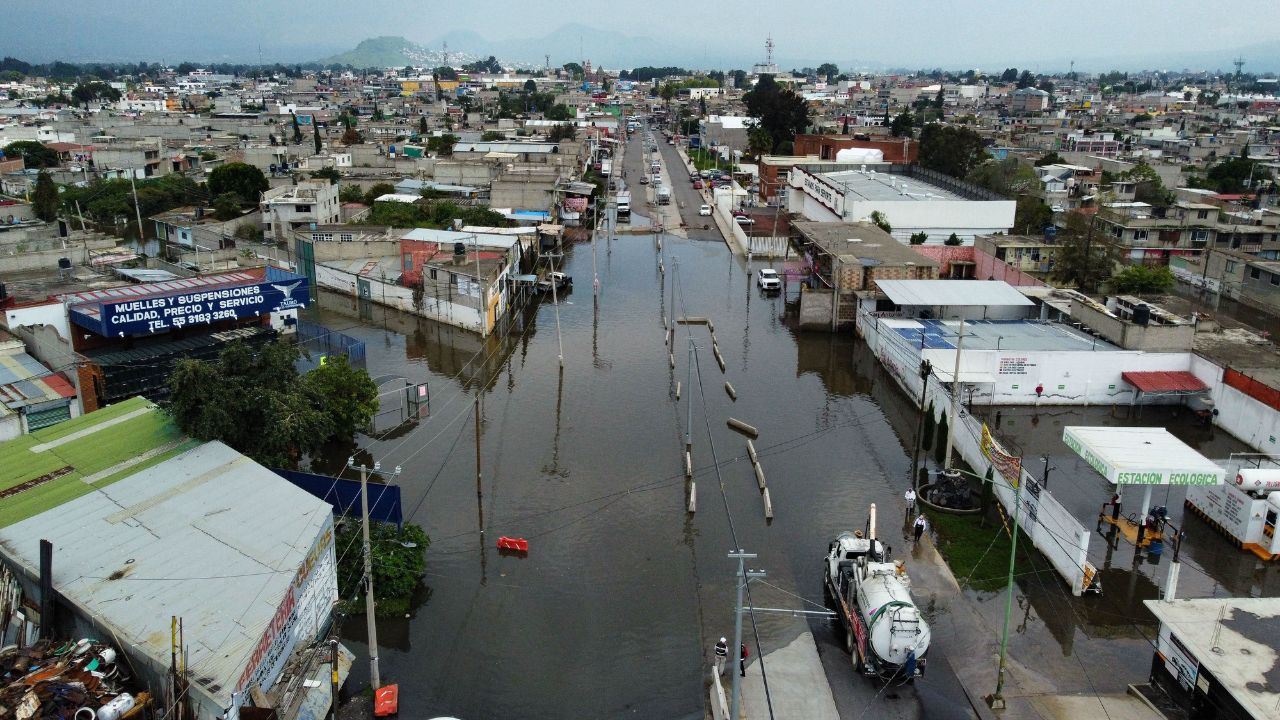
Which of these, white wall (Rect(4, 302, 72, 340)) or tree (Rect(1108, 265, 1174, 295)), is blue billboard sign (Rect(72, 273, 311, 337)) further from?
tree (Rect(1108, 265, 1174, 295))

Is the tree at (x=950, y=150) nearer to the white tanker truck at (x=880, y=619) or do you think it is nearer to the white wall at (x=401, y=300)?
the white wall at (x=401, y=300)

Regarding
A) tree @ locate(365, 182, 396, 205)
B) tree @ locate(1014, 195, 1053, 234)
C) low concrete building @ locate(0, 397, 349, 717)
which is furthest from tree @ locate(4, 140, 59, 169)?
tree @ locate(1014, 195, 1053, 234)

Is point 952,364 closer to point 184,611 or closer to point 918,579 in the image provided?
point 918,579

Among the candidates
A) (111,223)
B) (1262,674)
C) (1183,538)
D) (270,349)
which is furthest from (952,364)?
(111,223)

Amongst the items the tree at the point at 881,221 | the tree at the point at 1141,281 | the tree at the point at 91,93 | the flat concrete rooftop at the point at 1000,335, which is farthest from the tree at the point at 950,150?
the tree at the point at 91,93

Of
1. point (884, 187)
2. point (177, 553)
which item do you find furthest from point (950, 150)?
point (177, 553)

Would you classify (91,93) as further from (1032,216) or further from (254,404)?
(254,404)
